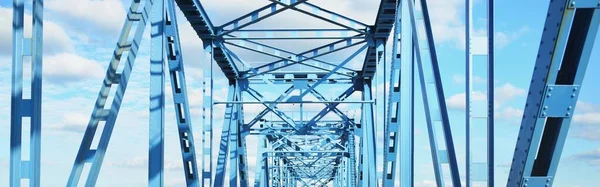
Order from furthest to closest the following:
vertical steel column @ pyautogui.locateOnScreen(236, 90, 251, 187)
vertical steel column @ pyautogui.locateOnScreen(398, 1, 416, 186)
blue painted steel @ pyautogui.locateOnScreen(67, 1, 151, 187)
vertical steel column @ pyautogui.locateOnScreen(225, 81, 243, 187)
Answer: vertical steel column @ pyautogui.locateOnScreen(236, 90, 251, 187), vertical steel column @ pyautogui.locateOnScreen(225, 81, 243, 187), vertical steel column @ pyautogui.locateOnScreen(398, 1, 416, 186), blue painted steel @ pyautogui.locateOnScreen(67, 1, 151, 187)

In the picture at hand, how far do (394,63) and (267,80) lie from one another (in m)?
6.14

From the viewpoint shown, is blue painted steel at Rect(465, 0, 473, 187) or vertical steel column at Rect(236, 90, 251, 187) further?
vertical steel column at Rect(236, 90, 251, 187)

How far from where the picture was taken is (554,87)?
446cm

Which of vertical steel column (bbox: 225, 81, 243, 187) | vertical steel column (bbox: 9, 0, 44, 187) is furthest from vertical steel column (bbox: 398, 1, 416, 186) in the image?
vertical steel column (bbox: 225, 81, 243, 187)

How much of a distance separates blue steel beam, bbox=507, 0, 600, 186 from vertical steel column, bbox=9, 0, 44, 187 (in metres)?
4.19

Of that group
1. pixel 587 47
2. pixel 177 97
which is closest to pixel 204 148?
pixel 177 97

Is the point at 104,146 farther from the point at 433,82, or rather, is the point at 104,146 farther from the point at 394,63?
the point at 394,63

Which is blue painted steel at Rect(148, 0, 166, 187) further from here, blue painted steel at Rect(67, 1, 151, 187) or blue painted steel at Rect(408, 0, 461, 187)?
blue painted steel at Rect(408, 0, 461, 187)

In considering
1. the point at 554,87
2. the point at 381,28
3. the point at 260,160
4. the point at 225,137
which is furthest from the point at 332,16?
the point at 260,160

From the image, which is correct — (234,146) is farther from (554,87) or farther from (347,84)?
(554,87)

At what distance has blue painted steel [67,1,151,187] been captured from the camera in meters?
7.58

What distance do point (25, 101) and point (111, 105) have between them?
1271 millimetres

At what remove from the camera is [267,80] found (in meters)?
16.4

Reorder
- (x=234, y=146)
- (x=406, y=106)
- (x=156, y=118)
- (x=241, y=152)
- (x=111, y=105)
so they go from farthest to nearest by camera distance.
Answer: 1. (x=241, y=152)
2. (x=234, y=146)
3. (x=406, y=106)
4. (x=156, y=118)
5. (x=111, y=105)
